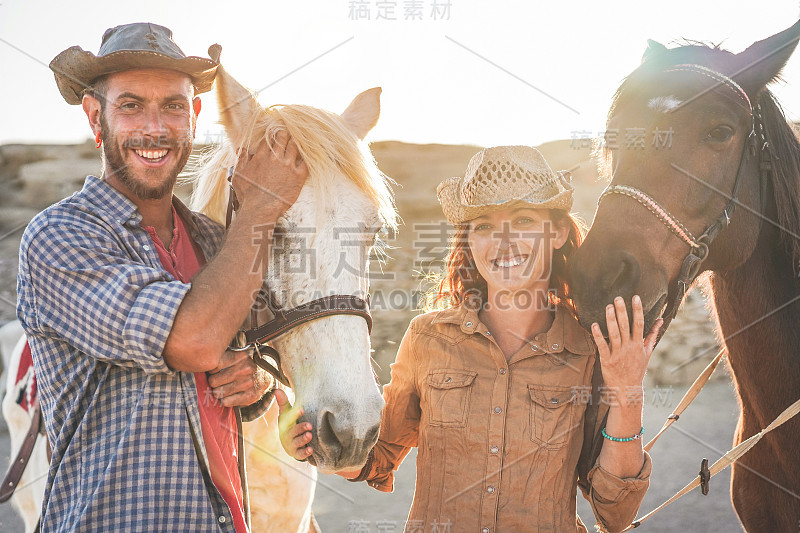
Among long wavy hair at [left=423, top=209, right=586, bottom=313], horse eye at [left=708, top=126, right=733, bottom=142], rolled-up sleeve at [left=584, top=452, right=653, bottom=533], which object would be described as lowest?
rolled-up sleeve at [left=584, top=452, right=653, bottom=533]

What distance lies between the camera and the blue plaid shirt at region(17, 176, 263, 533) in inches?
59.9

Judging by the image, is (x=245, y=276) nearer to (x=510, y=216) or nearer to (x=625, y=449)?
(x=510, y=216)

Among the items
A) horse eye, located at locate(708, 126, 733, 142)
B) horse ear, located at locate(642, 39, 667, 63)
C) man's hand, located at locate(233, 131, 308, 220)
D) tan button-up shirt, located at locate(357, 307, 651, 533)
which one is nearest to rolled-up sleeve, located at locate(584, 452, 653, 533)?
tan button-up shirt, located at locate(357, 307, 651, 533)

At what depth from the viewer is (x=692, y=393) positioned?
105 inches

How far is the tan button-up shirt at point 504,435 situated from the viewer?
1.92m

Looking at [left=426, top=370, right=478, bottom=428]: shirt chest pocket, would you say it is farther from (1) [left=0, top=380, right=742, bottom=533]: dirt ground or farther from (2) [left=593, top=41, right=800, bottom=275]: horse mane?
(1) [left=0, top=380, right=742, bottom=533]: dirt ground

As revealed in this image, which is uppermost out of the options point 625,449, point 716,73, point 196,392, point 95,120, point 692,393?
point 716,73

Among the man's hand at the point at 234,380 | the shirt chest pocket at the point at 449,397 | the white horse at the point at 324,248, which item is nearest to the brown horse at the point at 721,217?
the shirt chest pocket at the point at 449,397

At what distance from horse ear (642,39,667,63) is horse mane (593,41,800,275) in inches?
1.2

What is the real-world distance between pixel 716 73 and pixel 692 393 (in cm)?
136

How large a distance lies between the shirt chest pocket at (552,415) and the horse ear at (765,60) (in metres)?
1.37

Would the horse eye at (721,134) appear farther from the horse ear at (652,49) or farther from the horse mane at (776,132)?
the horse ear at (652,49)

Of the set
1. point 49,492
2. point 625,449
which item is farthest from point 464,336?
point 49,492

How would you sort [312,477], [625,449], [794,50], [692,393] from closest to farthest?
[625,449] < [794,50] < [692,393] < [312,477]
